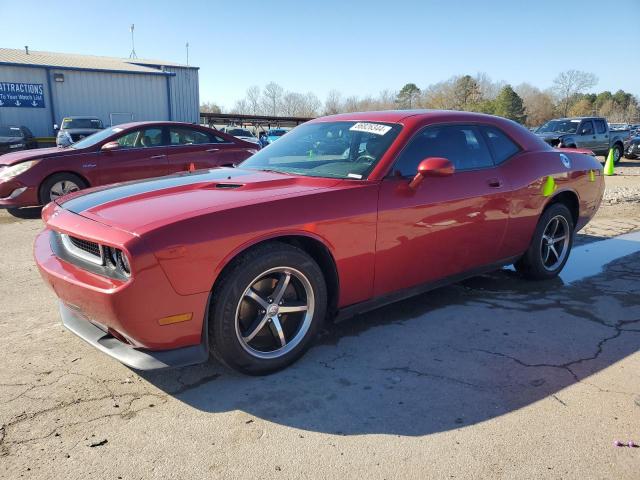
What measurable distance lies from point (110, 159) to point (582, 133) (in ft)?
51.7

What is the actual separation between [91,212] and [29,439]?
1231 mm

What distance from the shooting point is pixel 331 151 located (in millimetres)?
3828

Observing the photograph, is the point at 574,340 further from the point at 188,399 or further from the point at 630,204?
the point at 630,204

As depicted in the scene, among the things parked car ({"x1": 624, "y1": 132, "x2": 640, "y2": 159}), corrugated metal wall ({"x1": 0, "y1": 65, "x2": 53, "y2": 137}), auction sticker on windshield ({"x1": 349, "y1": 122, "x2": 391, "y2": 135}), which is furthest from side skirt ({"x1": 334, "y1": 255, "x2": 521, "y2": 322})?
corrugated metal wall ({"x1": 0, "y1": 65, "x2": 53, "y2": 137})

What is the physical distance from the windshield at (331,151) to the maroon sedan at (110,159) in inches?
140

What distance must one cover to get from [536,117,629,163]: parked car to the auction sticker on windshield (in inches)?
578

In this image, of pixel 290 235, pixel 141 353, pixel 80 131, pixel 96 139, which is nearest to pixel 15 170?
pixel 96 139

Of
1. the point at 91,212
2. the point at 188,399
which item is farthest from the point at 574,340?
the point at 91,212

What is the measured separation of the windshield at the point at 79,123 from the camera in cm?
2014

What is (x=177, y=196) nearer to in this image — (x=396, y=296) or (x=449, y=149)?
(x=396, y=296)

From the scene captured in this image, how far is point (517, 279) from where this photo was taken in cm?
501

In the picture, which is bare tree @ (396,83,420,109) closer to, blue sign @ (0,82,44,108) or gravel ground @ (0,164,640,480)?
blue sign @ (0,82,44,108)

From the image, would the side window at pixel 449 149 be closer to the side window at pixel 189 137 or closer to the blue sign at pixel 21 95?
the side window at pixel 189 137

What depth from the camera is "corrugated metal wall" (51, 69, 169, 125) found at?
26547mm
